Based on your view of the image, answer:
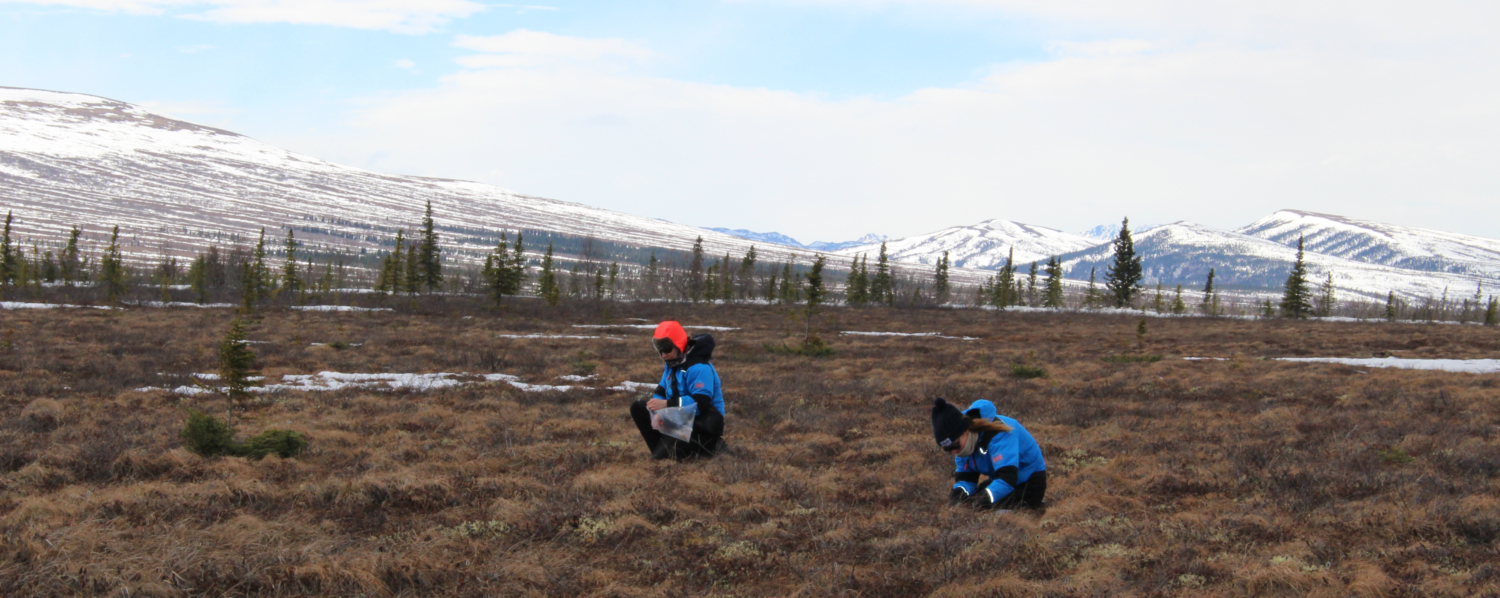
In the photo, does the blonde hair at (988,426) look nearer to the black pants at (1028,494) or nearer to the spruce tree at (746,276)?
the black pants at (1028,494)

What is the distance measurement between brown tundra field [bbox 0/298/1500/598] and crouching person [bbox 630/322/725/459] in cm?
27

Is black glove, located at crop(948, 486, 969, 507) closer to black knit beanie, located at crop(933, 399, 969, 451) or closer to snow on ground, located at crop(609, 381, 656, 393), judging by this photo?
black knit beanie, located at crop(933, 399, 969, 451)

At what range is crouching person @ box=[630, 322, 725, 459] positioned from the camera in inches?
330

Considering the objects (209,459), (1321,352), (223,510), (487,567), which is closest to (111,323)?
(209,459)

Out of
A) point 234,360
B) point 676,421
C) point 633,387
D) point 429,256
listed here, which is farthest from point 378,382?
point 429,256

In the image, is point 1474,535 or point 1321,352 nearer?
point 1474,535

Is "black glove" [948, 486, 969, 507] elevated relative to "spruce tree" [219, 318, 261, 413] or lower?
lower

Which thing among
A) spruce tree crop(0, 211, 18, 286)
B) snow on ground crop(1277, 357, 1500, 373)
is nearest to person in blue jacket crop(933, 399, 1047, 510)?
snow on ground crop(1277, 357, 1500, 373)

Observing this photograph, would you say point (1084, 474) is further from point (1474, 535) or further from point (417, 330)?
point (417, 330)

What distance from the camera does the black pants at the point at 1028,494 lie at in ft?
23.3

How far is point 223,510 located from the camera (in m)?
6.43

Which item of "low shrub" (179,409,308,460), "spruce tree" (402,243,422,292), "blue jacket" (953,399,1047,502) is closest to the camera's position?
"blue jacket" (953,399,1047,502)

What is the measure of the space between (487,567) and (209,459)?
211 inches

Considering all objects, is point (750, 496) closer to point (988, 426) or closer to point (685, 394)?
point (685, 394)
